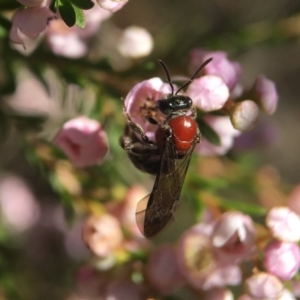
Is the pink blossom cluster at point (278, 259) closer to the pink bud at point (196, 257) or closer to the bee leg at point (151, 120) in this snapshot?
the pink bud at point (196, 257)

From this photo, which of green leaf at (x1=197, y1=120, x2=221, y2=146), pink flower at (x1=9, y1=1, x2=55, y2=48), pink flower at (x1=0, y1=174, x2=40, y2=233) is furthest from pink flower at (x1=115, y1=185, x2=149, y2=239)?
pink flower at (x1=0, y1=174, x2=40, y2=233)

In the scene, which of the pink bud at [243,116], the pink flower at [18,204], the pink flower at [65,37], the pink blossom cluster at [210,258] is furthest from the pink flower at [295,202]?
the pink flower at [18,204]

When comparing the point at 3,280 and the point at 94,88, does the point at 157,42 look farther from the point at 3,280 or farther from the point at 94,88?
the point at 3,280

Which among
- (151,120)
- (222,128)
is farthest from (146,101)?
(222,128)

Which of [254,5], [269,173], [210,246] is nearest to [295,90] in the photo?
[254,5]

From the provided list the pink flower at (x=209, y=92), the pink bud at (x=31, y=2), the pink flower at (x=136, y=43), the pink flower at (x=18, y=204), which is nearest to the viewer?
the pink bud at (x=31, y=2)

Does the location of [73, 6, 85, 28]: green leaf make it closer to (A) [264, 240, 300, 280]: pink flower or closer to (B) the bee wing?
(B) the bee wing

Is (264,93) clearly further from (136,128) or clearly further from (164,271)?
(164,271)
